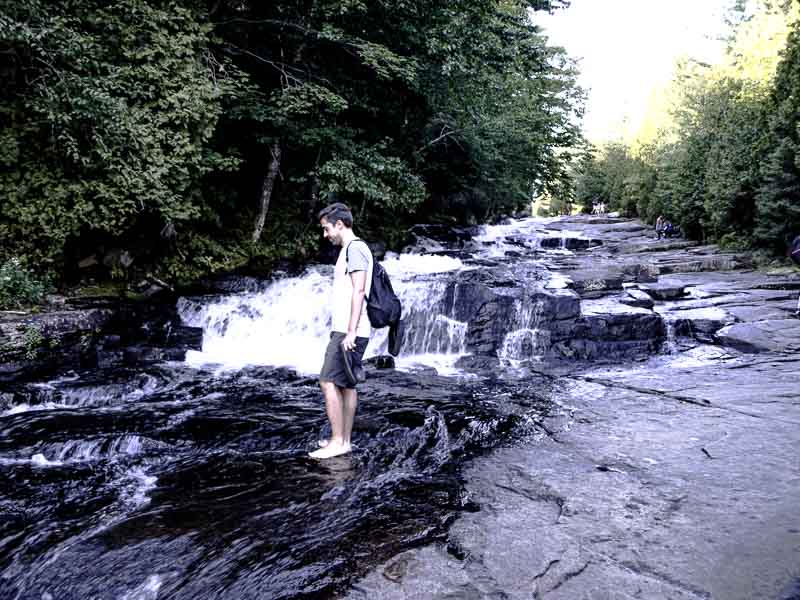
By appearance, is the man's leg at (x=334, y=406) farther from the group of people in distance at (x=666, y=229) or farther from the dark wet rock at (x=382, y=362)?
the group of people in distance at (x=666, y=229)

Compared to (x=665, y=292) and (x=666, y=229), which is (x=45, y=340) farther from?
(x=666, y=229)

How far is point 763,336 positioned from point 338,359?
25.9 feet

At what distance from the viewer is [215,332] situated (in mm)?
10883

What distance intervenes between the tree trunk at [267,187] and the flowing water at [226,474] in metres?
4.50

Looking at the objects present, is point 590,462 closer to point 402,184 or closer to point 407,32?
point 402,184

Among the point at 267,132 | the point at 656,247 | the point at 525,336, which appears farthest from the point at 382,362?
the point at 656,247

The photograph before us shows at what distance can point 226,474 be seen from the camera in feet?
15.0

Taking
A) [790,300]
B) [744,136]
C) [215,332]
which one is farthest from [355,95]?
[744,136]

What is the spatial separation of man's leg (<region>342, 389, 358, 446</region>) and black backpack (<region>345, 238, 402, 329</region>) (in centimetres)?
64

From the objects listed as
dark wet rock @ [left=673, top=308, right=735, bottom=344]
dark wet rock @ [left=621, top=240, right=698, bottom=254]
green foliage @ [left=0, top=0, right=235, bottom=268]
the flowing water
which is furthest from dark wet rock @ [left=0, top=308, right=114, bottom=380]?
dark wet rock @ [left=621, top=240, right=698, bottom=254]

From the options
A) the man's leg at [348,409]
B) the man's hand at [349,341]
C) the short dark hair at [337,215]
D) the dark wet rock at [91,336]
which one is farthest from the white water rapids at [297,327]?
the short dark hair at [337,215]

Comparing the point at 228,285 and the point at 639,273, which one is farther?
the point at 639,273

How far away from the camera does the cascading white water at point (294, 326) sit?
10047mm

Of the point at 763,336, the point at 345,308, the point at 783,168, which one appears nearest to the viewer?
the point at 345,308
